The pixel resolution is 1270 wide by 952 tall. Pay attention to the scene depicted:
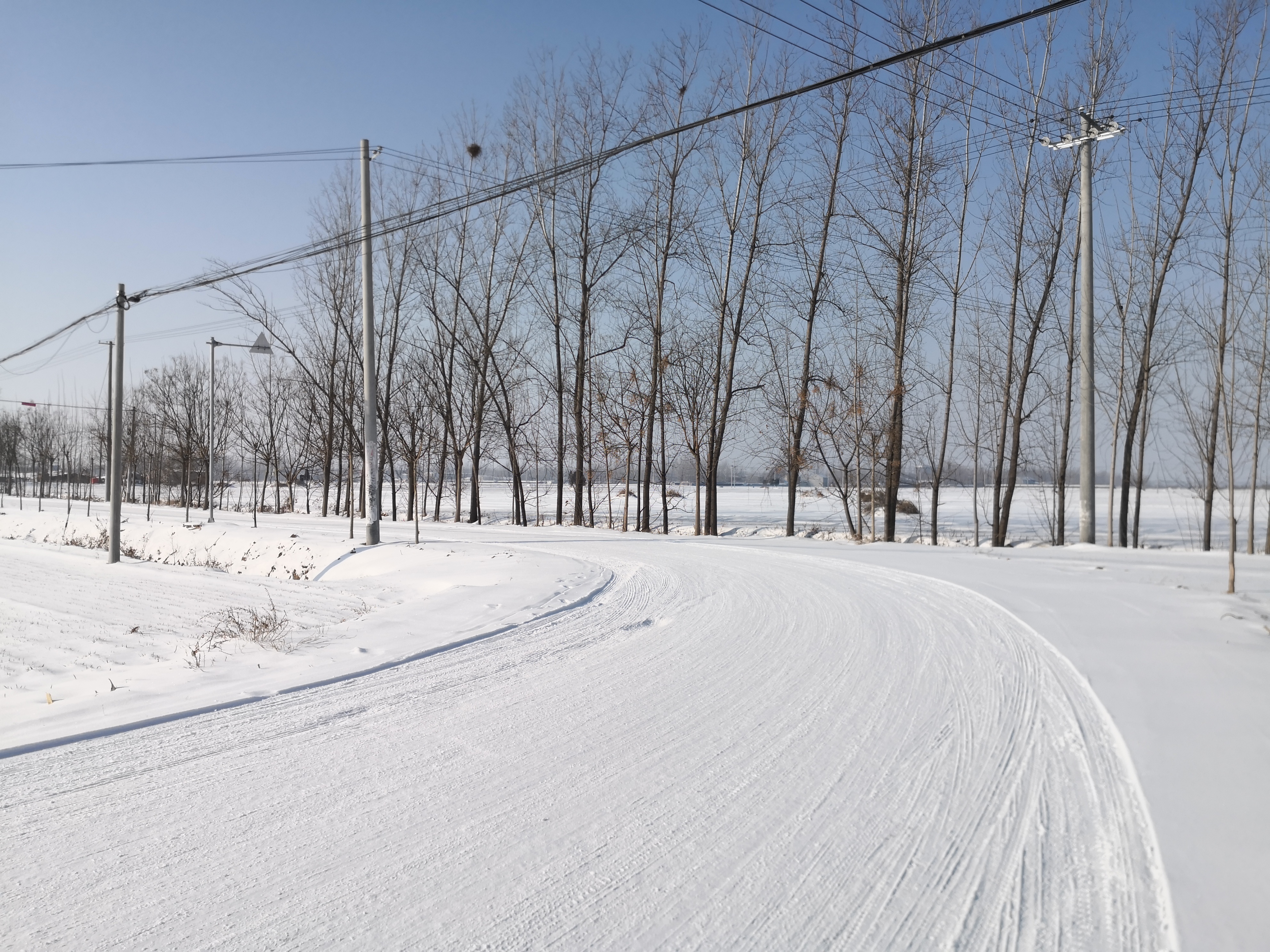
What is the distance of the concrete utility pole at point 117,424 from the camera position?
610 inches

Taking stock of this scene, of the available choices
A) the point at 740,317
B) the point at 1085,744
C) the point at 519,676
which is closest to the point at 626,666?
the point at 519,676

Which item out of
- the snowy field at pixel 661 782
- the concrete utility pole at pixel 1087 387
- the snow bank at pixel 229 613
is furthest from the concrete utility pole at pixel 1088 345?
the snow bank at pixel 229 613

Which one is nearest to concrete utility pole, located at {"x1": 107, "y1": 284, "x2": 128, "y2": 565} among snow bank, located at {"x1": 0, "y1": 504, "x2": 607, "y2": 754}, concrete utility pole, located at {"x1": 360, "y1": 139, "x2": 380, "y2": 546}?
snow bank, located at {"x1": 0, "y1": 504, "x2": 607, "y2": 754}

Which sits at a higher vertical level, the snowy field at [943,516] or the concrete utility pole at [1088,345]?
the concrete utility pole at [1088,345]

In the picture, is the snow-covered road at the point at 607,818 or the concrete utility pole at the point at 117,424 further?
the concrete utility pole at the point at 117,424

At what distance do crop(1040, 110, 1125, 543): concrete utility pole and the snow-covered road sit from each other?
33.8 feet

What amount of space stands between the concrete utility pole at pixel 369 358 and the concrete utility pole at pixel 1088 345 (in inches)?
509

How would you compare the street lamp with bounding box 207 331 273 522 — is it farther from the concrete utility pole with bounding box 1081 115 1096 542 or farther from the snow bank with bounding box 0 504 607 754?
the concrete utility pole with bounding box 1081 115 1096 542

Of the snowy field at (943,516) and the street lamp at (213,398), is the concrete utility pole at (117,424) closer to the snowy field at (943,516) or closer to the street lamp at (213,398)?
the street lamp at (213,398)

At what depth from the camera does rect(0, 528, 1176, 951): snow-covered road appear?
213 centimetres

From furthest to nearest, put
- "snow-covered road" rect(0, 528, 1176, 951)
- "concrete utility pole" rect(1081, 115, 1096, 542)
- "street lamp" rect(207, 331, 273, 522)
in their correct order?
"street lamp" rect(207, 331, 273, 522) → "concrete utility pole" rect(1081, 115, 1096, 542) → "snow-covered road" rect(0, 528, 1176, 951)

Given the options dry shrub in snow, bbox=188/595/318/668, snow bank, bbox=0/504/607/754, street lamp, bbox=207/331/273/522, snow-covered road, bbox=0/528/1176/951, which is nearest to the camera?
snow-covered road, bbox=0/528/1176/951

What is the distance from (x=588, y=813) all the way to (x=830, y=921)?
39.0 inches

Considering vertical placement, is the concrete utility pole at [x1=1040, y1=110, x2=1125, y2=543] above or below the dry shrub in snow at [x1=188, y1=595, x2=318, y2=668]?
above
